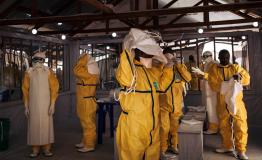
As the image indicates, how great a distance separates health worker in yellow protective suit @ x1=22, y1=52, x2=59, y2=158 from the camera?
158 inches

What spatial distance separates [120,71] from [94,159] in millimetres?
2133

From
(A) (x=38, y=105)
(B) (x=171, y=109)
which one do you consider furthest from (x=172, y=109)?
(A) (x=38, y=105)

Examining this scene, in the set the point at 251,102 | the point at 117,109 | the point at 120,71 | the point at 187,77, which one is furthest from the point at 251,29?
the point at 120,71

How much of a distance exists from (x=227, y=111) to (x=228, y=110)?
0.05m

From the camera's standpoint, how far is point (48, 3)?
5.60 metres

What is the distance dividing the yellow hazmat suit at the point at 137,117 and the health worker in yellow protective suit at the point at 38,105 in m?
2.20

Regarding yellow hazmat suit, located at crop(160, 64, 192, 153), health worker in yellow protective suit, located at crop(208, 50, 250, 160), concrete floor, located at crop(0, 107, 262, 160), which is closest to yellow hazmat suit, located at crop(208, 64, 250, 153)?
health worker in yellow protective suit, located at crop(208, 50, 250, 160)

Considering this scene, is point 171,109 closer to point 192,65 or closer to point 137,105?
point 137,105

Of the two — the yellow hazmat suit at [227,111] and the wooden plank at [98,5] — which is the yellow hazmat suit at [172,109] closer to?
the yellow hazmat suit at [227,111]

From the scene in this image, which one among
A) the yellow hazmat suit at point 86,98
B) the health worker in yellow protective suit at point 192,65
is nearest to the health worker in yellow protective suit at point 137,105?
Result: the yellow hazmat suit at point 86,98

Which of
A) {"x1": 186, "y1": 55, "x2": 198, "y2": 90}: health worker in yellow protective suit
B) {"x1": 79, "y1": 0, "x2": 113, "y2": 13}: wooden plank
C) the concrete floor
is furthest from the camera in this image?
{"x1": 186, "y1": 55, "x2": 198, "y2": 90}: health worker in yellow protective suit

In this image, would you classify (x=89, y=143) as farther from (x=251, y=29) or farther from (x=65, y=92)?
(x=251, y=29)

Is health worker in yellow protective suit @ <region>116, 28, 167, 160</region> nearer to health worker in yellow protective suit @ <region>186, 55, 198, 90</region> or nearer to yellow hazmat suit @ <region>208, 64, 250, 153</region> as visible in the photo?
yellow hazmat suit @ <region>208, 64, 250, 153</region>

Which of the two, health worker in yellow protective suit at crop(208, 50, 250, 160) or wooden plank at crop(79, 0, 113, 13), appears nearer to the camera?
wooden plank at crop(79, 0, 113, 13)
